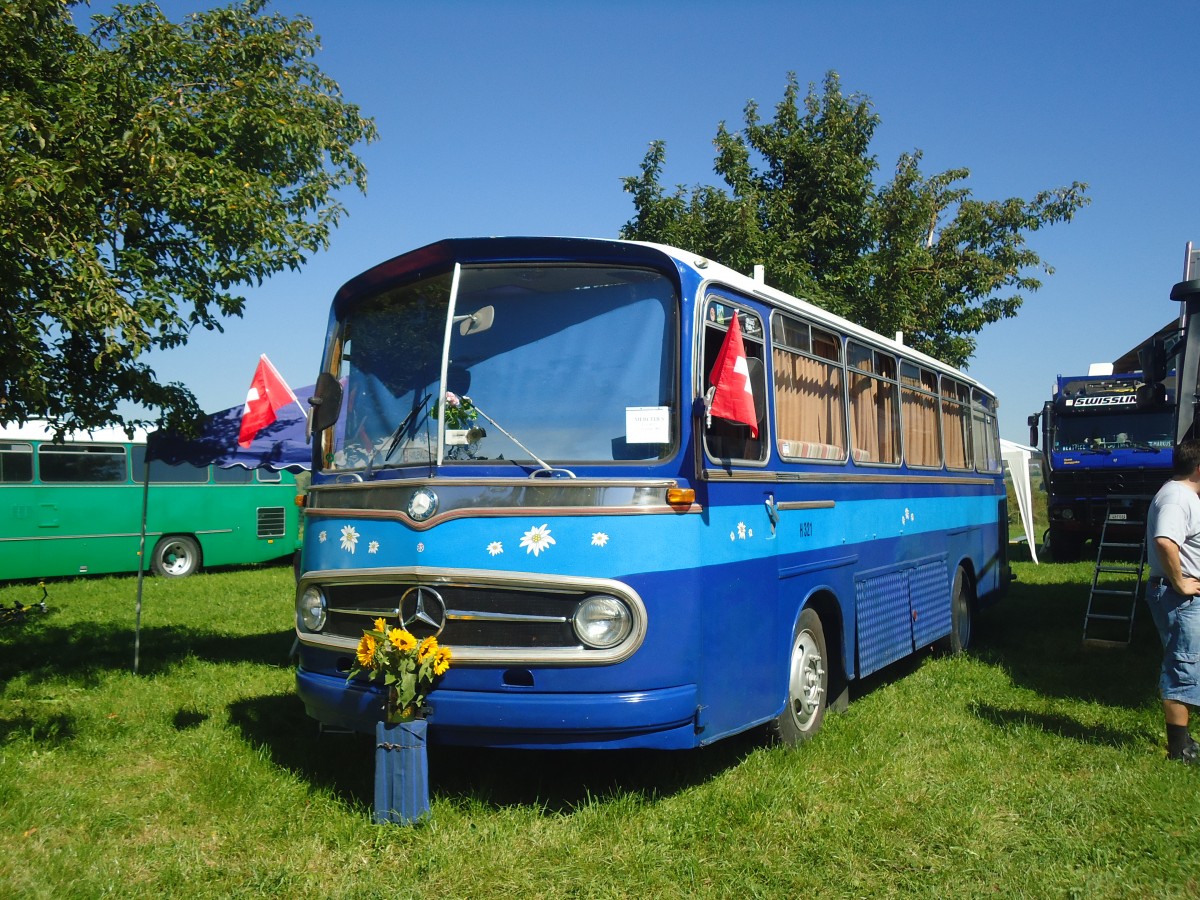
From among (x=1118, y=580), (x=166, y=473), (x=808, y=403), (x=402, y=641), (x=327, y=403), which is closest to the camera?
(x=402, y=641)

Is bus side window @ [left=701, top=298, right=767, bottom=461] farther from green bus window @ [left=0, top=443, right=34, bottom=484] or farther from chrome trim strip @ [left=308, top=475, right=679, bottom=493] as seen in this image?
green bus window @ [left=0, top=443, right=34, bottom=484]

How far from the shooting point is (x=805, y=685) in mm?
6492

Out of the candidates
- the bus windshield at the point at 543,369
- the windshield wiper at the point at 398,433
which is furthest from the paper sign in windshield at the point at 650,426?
the windshield wiper at the point at 398,433

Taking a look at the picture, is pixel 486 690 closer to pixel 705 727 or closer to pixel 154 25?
pixel 705 727

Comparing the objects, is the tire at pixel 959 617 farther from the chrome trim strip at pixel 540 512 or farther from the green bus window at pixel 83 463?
the green bus window at pixel 83 463

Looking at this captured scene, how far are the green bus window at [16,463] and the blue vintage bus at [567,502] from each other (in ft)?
A: 45.3

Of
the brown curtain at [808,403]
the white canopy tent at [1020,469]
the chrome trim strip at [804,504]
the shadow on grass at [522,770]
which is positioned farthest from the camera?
the white canopy tent at [1020,469]

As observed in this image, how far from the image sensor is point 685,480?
16.8 feet

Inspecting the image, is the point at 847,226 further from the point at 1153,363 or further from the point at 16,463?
the point at 16,463

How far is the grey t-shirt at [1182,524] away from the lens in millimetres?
5910

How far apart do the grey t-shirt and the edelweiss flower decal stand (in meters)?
3.51

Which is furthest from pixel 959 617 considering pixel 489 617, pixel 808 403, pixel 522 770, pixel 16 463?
pixel 16 463

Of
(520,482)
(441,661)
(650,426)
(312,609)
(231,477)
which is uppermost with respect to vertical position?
(231,477)

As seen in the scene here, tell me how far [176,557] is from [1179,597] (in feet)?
60.3
